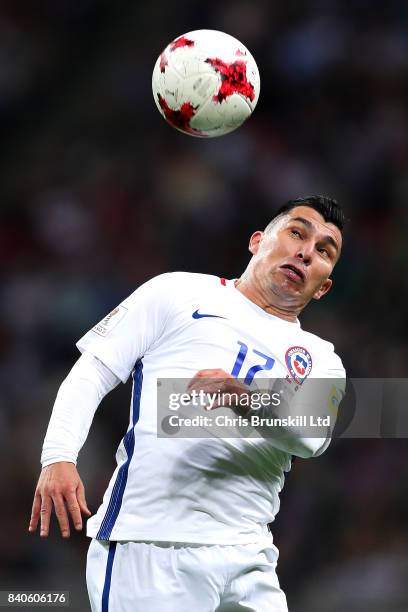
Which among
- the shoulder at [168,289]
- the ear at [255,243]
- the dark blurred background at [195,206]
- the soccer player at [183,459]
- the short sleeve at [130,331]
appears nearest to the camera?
the soccer player at [183,459]

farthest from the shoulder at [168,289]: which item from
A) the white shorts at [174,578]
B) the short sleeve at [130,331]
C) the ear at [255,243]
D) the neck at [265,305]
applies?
the white shorts at [174,578]

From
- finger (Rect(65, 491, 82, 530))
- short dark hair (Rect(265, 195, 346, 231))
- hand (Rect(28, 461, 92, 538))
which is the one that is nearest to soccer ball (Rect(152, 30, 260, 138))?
short dark hair (Rect(265, 195, 346, 231))

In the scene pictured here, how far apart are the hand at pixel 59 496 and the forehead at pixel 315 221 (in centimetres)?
167

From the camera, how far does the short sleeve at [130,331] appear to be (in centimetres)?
385

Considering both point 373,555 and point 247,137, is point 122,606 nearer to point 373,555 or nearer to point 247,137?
point 373,555

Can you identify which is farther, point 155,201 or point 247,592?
point 155,201

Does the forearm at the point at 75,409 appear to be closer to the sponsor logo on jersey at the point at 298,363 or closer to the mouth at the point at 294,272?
the sponsor logo on jersey at the point at 298,363

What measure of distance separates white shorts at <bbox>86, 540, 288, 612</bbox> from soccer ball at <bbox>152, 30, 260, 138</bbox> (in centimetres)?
217

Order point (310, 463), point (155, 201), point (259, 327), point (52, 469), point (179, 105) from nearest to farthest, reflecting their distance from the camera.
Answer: point (52, 469), point (259, 327), point (179, 105), point (310, 463), point (155, 201)

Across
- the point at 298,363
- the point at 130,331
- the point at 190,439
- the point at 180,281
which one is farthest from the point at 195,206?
the point at 190,439

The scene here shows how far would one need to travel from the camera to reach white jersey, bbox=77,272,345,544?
11.9 feet

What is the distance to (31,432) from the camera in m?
7.15

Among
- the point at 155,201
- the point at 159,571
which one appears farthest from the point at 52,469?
the point at 155,201

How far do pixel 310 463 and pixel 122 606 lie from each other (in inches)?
160
